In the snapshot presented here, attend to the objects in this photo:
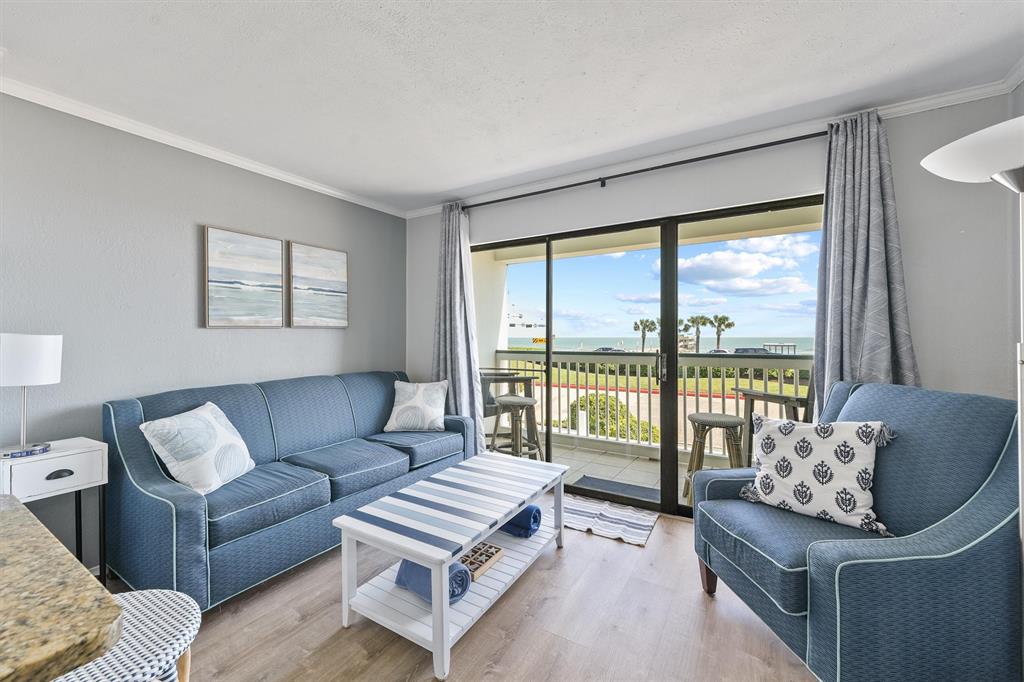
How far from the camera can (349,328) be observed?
3818 millimetres

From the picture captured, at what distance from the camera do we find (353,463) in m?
2.72

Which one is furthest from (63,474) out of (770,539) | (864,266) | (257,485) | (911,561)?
(864,266)

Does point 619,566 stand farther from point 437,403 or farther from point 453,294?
point 453,294

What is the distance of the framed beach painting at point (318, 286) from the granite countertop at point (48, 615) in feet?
9.62

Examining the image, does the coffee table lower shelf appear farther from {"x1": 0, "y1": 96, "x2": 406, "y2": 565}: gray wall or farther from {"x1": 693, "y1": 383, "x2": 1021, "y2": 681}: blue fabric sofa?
{"x1": 0, "y1": 96, "x2": 406, "y2": 565}: gray wall

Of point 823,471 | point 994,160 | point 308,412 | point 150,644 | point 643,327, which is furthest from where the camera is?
point 643,327

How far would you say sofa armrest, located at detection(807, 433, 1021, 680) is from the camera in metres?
1.24

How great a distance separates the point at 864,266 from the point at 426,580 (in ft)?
→ 8.83

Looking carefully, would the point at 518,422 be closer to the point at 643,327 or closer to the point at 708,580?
the point at 643,327

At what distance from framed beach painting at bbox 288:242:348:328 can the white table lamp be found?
145 cm

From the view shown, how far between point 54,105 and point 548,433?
363cm

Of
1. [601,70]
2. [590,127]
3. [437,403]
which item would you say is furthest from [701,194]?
[437,403]

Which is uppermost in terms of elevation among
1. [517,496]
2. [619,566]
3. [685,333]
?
[685,333]

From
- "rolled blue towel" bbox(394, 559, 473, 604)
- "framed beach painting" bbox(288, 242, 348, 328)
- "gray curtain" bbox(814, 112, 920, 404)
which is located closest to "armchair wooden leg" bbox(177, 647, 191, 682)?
"rolled blue towel" bbox(394, 559, 473, 604)
